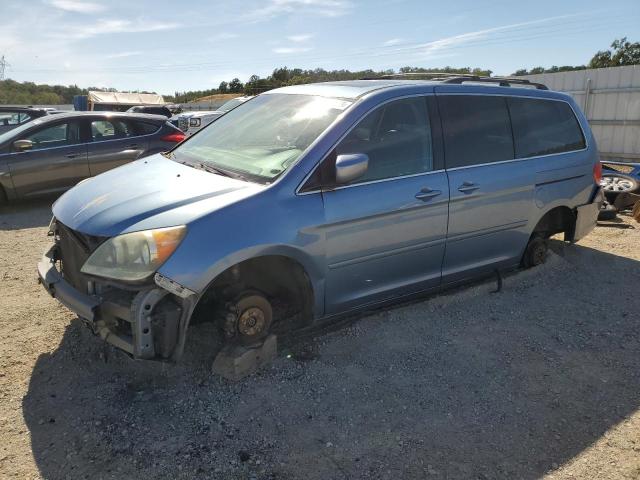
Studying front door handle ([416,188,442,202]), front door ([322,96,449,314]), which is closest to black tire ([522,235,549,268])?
front door ([322,96,449,314])

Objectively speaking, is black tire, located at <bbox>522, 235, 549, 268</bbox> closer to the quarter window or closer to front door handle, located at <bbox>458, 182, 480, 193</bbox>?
front door handle, located at <bbox>458, 182, 480, 193</bbox>

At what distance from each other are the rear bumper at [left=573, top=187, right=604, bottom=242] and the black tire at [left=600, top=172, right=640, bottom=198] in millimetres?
2853

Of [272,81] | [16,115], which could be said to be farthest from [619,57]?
[16,115]

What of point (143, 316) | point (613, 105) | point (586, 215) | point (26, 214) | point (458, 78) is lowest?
point (26, 214)

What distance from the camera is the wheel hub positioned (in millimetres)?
3266

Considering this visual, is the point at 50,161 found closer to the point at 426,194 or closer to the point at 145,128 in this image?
the point at 145,128

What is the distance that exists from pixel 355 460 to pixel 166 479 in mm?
936

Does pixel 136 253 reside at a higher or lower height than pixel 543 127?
lower

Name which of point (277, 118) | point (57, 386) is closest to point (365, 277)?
point (277, 118)

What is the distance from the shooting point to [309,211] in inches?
129

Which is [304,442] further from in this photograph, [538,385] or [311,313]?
[538,385]

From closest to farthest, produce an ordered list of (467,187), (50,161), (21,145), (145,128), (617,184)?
1. (467,187)
2. (617,184)
3. (21,145)
4. (50,161)
5. (145,128)

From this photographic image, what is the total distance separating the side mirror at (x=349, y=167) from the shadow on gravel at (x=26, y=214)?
5676 millimetres

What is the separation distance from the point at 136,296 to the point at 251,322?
30.9 inches
